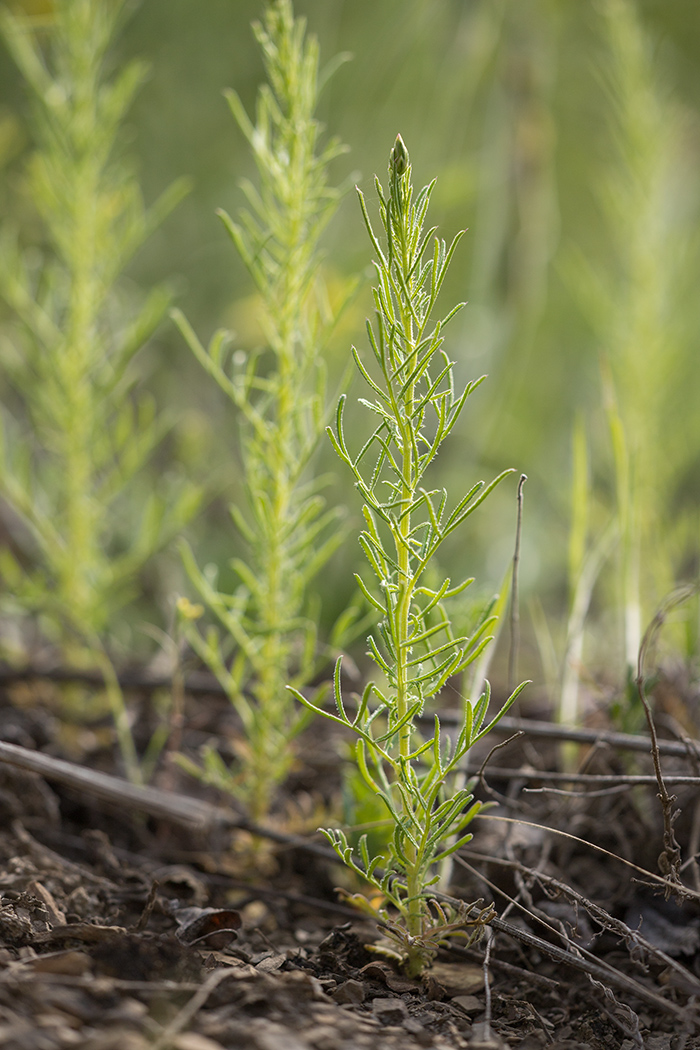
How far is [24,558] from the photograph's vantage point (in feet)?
4.73

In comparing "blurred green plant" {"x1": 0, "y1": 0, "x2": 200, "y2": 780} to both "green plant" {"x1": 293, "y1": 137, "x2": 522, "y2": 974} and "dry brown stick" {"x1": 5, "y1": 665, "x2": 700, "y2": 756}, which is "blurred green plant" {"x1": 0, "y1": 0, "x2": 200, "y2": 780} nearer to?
"dry brown stick" {"x1": 5, "y1": 665, "x2": 700, "y2": 756}

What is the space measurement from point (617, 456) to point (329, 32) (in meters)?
1.30

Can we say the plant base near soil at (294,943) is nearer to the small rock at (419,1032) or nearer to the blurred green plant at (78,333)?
the small rock at (419,1032)

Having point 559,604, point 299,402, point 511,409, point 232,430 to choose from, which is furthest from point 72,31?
point 559,604

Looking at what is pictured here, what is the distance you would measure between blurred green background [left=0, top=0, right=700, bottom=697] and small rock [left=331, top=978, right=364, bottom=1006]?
50 centimetres

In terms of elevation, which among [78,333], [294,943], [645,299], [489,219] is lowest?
[294,943]

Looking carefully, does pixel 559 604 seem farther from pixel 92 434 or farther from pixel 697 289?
pixel 92 434

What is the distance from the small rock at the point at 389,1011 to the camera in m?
0.43

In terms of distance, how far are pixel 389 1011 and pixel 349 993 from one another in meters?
0.02

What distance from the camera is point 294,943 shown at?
21.9 inches

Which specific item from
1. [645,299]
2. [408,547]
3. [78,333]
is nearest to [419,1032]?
[408,547]

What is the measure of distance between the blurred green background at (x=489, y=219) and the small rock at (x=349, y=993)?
19.8 inches

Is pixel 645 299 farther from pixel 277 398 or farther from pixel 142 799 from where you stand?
pixel 142 799

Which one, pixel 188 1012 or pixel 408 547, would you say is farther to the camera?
pixel 408 547
